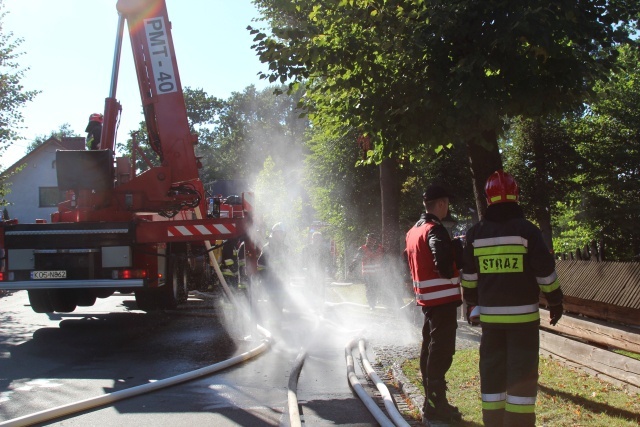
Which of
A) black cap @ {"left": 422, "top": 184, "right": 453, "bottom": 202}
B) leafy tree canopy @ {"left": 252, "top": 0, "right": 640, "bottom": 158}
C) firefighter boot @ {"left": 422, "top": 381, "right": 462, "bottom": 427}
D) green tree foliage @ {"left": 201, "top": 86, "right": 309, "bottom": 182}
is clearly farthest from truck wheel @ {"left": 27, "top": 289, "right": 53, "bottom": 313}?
green tree foliage @ {"left": 201, "top": 86, "right": 309, "bottom": 182}

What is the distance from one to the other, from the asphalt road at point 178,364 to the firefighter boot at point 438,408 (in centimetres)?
53

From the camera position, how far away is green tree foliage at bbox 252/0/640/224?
5891mm

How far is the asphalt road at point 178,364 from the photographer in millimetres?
6043

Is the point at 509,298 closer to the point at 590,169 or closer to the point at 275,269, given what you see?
the point at 275,269

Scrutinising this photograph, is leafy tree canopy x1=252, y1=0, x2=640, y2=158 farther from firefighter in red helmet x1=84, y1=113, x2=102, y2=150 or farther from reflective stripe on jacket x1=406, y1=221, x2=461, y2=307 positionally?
firefighter in red helmet x1=84, y1=113, x2=102, y2=150

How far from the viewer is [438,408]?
217 inches

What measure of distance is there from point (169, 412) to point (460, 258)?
2.74 metres

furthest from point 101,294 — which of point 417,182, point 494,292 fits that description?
point 417,182

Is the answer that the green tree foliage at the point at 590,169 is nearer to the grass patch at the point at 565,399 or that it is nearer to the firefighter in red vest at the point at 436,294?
the grass patch at the point at 565,399

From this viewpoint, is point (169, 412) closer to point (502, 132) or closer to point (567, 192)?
point (502, 132)

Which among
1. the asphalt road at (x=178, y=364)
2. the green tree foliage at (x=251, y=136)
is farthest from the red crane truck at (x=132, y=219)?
the green tree foliage at (x=251, y=136)

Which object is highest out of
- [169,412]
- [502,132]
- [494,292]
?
→ [502,132]

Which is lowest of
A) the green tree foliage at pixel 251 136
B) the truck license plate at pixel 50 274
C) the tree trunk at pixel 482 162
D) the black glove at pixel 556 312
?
the black glove at pixel 556 312

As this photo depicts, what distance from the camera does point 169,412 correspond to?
6047 mm
